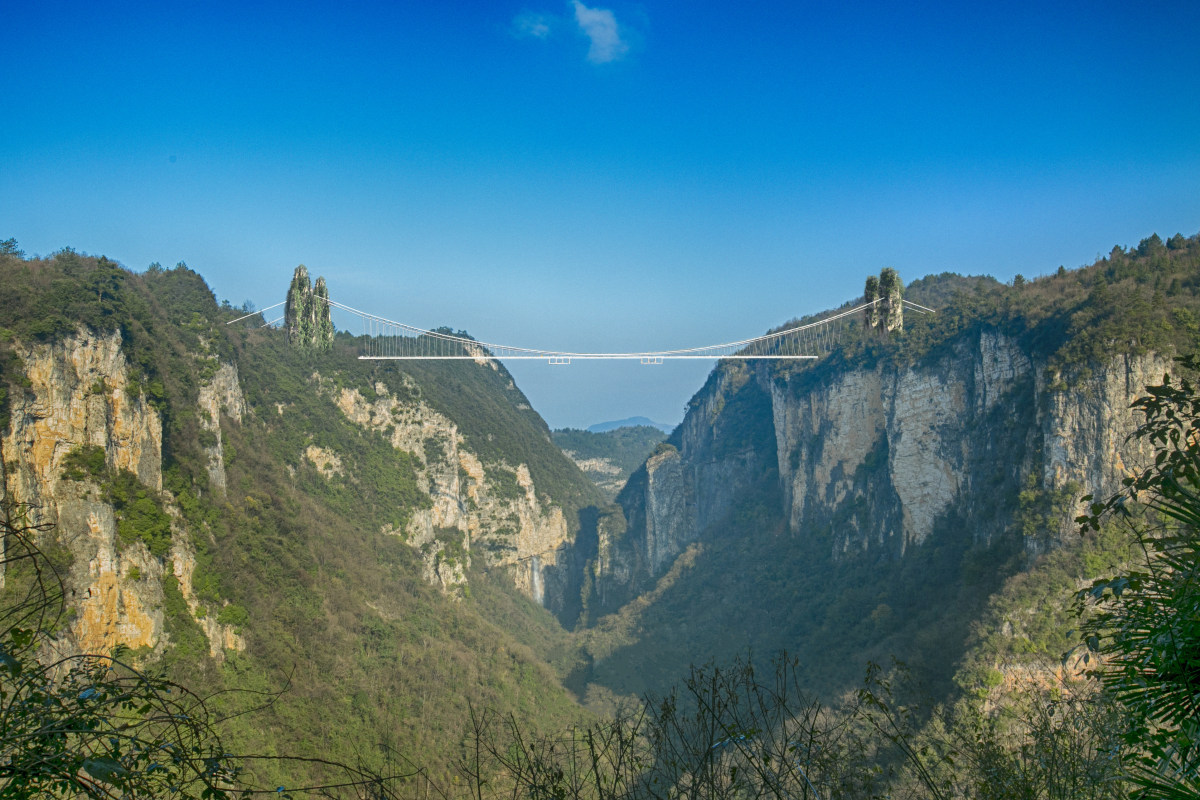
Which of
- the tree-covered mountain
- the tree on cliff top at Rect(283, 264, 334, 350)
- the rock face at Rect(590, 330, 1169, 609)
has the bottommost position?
the tree-covered mountain

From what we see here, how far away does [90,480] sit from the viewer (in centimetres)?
1934

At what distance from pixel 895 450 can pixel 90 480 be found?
30.3 metres

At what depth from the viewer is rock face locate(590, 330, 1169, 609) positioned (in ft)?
75.1

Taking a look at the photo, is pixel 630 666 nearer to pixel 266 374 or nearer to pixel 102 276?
pixel 266 374

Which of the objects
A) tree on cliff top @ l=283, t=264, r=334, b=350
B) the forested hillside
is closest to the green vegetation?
the forested hillside

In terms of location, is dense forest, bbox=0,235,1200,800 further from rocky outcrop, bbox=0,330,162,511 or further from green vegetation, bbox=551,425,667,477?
green vegetation, bbox=551,425,667,477

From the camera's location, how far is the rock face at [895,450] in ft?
75.1

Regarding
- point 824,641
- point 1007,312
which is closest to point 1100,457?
point 1007,312

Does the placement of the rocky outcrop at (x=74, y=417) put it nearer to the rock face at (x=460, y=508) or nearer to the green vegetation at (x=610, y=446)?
the rock face at (x=460, y=508)

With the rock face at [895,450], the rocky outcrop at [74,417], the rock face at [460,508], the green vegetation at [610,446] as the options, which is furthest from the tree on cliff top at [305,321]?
the green vegetation at [610,446]

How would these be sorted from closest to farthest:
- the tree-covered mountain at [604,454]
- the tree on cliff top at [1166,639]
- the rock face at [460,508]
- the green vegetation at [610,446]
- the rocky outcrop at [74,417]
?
the tree on cliff top at [1166,639] → the rocky outcrop at [74,417] → the rock face at [460,508] → the tree-covered mountain at [604,454] → the green vegetation at [610,446]

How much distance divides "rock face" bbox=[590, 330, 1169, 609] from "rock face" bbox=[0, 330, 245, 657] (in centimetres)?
2588

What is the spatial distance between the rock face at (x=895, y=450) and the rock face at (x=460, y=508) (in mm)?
7718

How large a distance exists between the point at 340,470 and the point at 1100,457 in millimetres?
36314
